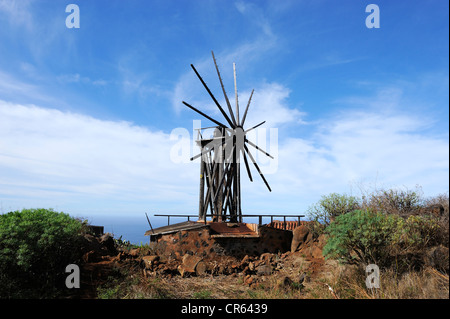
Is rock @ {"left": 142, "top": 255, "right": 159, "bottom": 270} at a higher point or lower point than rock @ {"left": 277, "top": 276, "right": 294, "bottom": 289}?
higher

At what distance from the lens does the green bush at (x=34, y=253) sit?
8.70 meters

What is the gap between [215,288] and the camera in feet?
31.5

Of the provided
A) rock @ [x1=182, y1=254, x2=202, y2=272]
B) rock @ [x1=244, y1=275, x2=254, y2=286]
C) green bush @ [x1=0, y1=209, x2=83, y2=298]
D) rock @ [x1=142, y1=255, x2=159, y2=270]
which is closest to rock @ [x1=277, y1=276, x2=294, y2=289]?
rock @ [x1=244, y1=275, x2=254, y2=286]

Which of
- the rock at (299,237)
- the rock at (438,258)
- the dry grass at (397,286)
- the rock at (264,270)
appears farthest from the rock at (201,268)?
the rock at (438,258)

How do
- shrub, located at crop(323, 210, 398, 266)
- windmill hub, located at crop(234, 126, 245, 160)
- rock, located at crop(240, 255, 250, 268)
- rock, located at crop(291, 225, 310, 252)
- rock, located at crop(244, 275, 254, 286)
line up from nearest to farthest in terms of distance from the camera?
shrub, located at crop(323, 210, 398, 266) → rock, located at crop(244, 275, 254, 286) → rock, located at crop(240, 255, 250, 268) → rock, located at crop(291, 225, 310, 252) → windmill hub, located at crop(234, 126, 245, 160)

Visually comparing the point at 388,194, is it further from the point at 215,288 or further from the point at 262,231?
the point at 215,288

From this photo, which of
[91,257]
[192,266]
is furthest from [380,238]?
[91,257]

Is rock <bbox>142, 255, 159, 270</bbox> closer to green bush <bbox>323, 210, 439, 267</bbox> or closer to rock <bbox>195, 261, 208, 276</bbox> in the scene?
rock <bbox>195, 261, 208, 276</bbox>

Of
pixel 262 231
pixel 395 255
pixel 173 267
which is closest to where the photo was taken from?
pixel 395 255

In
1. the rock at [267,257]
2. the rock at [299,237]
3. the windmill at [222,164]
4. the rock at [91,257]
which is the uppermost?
the windmill at [222,164]

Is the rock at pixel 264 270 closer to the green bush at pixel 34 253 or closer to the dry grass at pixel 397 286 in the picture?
the dry grass at pixel 397 286

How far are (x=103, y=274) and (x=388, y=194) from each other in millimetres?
10161

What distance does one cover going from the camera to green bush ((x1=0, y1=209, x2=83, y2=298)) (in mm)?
8703
